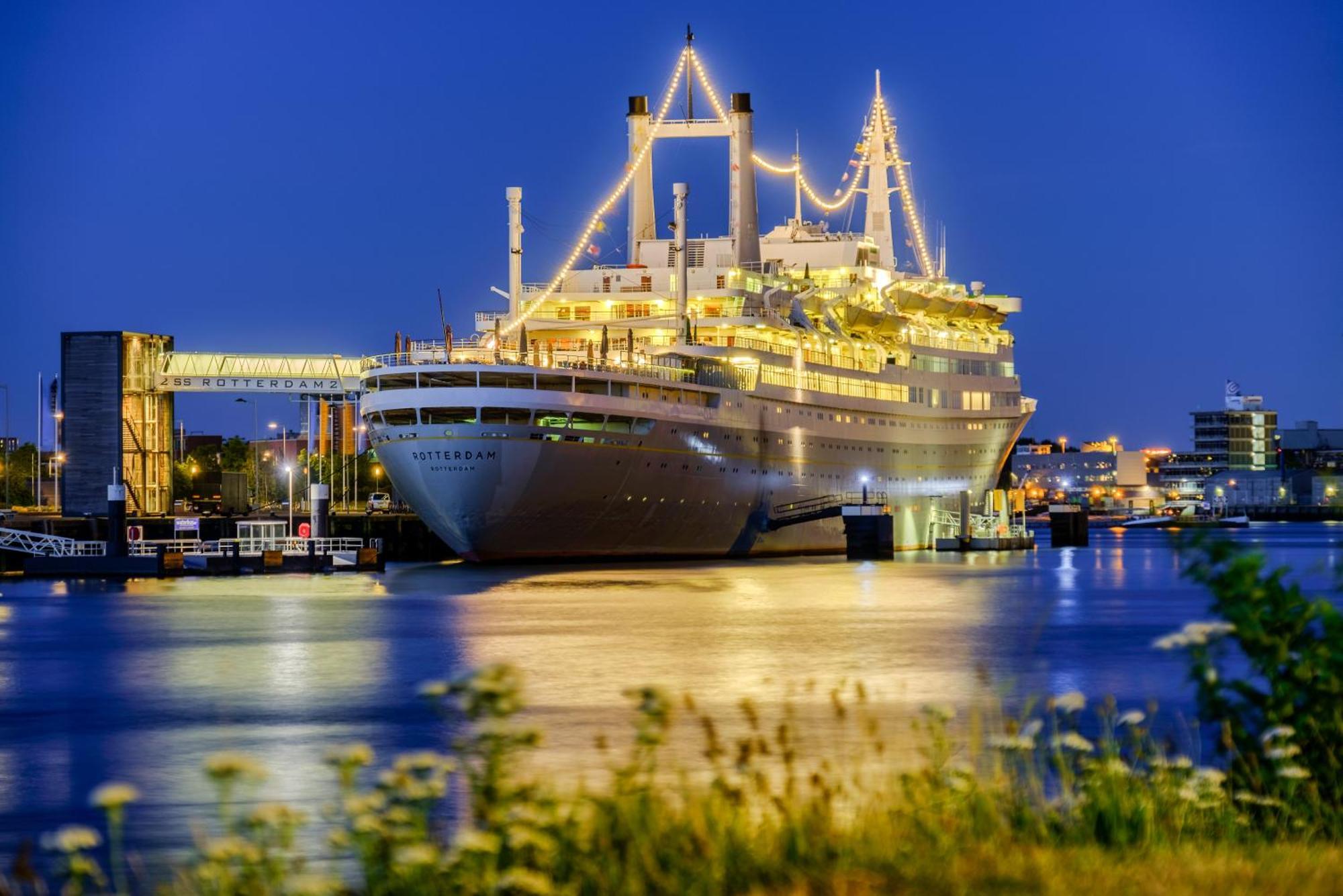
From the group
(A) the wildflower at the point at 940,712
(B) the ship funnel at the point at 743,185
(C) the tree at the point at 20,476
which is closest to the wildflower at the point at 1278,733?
(A) the wildflower at the point at 940,712

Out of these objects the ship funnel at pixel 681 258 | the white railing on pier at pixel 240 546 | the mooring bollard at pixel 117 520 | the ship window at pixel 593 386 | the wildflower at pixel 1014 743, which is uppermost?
the ship funnel at pixel 681 258

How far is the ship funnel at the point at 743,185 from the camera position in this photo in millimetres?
78312

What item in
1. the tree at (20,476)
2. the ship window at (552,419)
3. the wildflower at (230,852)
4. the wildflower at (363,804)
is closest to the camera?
the wildflower at (230,852)

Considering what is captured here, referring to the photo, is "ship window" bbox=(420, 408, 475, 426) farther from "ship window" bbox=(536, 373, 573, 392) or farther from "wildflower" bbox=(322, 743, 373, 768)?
"wildflower" bbox=(322, 743, 373, 768)

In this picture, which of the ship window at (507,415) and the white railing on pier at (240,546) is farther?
the white railing on pier at (240,546)

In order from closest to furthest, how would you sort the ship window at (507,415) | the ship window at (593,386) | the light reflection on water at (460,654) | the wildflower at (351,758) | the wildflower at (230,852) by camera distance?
1. the wildflower at (230,852)
2. the wildflower at (351,758)
3. the light reflection on water at (460,654)
4. the ship window at (507,415)
5. the ship window at (593,386)

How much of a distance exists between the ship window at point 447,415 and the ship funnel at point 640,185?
2372 centimetres

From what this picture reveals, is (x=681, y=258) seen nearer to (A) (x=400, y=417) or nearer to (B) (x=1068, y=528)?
(A) (x=400, y=417)

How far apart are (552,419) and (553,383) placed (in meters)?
2.39

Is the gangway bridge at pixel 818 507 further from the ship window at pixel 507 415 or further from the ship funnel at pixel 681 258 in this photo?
the ship window at pixel 507 415

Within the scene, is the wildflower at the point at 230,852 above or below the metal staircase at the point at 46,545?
below

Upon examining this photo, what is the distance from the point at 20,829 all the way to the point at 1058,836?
31.4 ft

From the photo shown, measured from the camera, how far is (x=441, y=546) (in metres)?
85.0

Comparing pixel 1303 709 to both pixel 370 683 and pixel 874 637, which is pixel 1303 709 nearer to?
pixel 370 683
